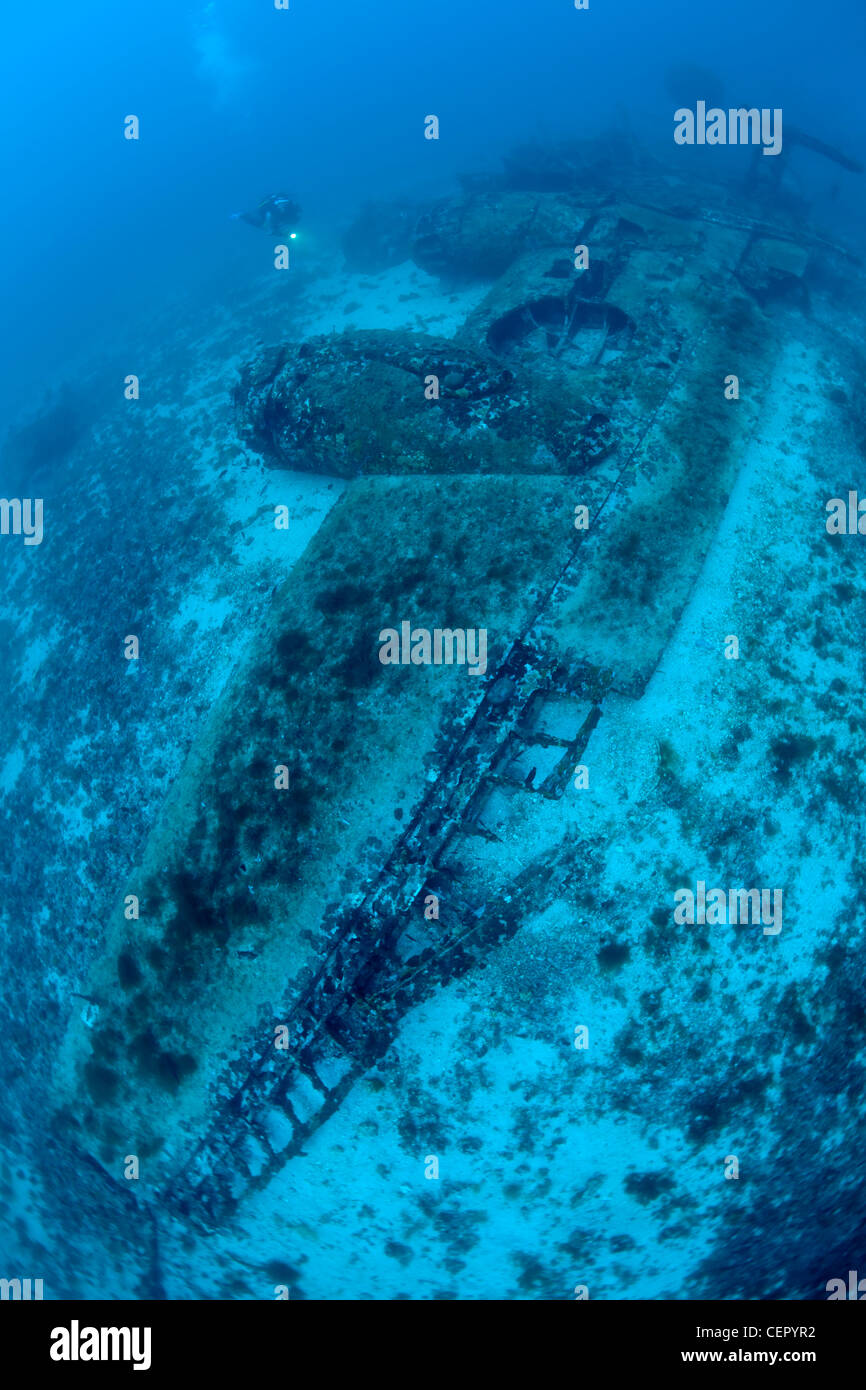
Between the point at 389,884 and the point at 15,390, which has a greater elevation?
the point at 15,390

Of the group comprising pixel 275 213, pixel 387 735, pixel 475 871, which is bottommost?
pixel 475 871

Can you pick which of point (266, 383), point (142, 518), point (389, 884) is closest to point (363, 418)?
point (266, 383)

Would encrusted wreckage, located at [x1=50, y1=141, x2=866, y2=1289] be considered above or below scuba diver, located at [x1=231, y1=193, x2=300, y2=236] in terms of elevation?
below

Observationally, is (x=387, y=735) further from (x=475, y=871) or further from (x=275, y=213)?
(x=275, y=213)

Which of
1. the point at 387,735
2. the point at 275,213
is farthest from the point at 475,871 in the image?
the point at 275,213

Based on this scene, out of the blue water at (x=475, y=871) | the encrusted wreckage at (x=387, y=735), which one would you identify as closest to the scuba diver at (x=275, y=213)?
the blue water at (x=475, y=871)

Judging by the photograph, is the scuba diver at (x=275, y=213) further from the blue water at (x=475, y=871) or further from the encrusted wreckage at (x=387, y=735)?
the encrusted wreckage at (x=387, y=735)

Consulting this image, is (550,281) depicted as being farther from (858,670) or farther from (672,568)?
(858,670)

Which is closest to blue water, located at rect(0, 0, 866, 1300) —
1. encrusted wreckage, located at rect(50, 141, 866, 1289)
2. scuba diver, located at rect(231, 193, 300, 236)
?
encrusted wreckage, located at rect(50, 141, 866, 1289)

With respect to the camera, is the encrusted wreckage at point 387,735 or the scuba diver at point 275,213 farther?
the scuba diver at point 275,213

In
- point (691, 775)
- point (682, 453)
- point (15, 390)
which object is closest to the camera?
point (691, 775)

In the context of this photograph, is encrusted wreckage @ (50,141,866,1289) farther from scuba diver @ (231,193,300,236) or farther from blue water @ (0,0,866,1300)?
scuba diver @ (231,193,300,236)
